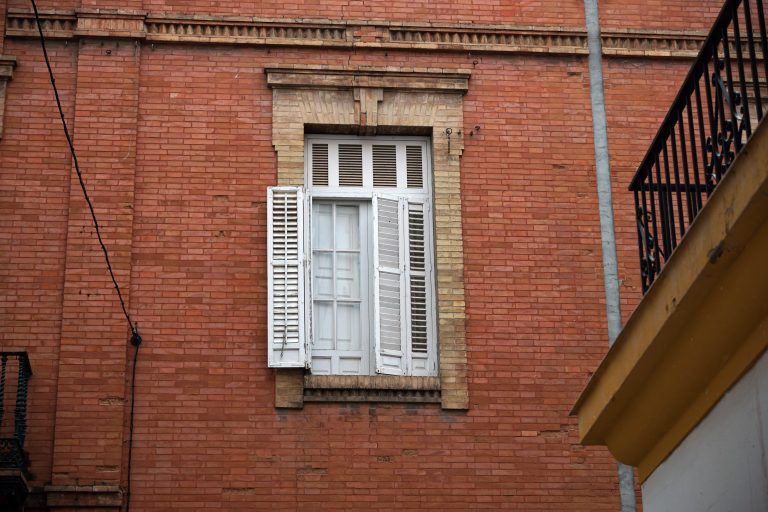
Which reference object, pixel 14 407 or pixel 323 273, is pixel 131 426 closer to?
pixel 14 407

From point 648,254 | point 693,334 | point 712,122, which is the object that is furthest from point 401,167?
point 693,334

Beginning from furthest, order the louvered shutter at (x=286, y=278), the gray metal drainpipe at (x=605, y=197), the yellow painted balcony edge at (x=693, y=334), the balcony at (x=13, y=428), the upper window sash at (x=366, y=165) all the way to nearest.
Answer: the upper window sash at (x=366, y=165) → the louvered shutter at (x=286, y=278) → the gray metal drainpipe at (x=605, y=197) → the balcony at (x=13, y=428) → the yellow painted balcony edge at (x=693, y=334)

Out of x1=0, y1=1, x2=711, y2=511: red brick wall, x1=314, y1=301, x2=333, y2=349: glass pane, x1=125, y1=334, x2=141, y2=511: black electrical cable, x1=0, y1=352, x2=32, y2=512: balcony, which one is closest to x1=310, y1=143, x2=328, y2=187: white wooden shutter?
x1=0, y1=1, x2=711, y2=511: red brick wall

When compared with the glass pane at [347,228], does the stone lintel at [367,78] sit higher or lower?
higher

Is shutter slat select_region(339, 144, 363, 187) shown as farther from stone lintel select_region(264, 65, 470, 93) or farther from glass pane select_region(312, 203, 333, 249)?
stone lintel select_region(264, 65, 470, 93)

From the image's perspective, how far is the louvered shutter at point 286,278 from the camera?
1246 centimetres

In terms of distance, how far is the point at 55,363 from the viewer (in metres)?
12.4

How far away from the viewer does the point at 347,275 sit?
13156 millimetres

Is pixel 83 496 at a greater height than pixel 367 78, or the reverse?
pixel 367 78

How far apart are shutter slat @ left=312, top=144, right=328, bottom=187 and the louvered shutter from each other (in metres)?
0.47

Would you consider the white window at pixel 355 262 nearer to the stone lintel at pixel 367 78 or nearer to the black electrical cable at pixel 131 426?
the stone lintel at pixel 367 78

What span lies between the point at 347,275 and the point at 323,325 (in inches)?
21.6

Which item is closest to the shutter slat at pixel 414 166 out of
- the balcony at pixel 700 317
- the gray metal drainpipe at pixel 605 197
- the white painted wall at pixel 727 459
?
the gray metal drainpipe at pixel 605 197

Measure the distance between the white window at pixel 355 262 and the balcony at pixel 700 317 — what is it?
A: 4582mm
